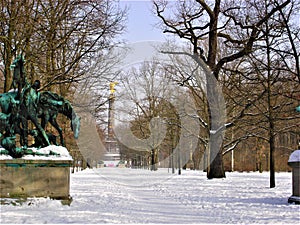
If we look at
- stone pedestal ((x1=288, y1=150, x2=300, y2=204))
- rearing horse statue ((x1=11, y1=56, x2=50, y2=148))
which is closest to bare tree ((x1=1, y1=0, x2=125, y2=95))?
rearing horse statue ((x1=11, y1=56, x2=50, y2=148))

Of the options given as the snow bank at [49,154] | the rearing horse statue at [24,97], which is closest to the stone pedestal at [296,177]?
the snow bank at [49,154]

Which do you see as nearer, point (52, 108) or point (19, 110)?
point (19, 110)

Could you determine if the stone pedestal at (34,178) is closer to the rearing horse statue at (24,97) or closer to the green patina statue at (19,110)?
the green patina statue at (19,110)

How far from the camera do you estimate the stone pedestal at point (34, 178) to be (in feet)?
34.6

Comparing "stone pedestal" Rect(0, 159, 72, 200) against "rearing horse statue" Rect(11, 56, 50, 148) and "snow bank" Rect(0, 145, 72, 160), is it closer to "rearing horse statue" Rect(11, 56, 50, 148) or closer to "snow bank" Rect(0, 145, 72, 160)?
"snow bank" Rect(0, 145, 72, 160)

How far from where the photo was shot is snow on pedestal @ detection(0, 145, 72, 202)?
10.5 m

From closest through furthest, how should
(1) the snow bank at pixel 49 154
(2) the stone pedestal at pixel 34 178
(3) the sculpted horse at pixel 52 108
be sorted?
(2) the stone pedestal at pixel 34 178, (1) the snow bank at pixel 49 154, (3) the sculpted horse at pixel 52 108

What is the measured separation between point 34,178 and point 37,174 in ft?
0.41

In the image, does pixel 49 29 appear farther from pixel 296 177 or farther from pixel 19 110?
pixel 296 177

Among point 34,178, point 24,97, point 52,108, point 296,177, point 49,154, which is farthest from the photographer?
point 52,108

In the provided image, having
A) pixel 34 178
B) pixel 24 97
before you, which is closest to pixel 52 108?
pixel 24 97

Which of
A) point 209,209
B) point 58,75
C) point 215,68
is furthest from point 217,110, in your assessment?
point 209,209

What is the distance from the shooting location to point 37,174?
10.8m

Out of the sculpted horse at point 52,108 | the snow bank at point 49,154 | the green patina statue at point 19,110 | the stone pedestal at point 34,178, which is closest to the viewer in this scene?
the stone pedestal at point 34,178
